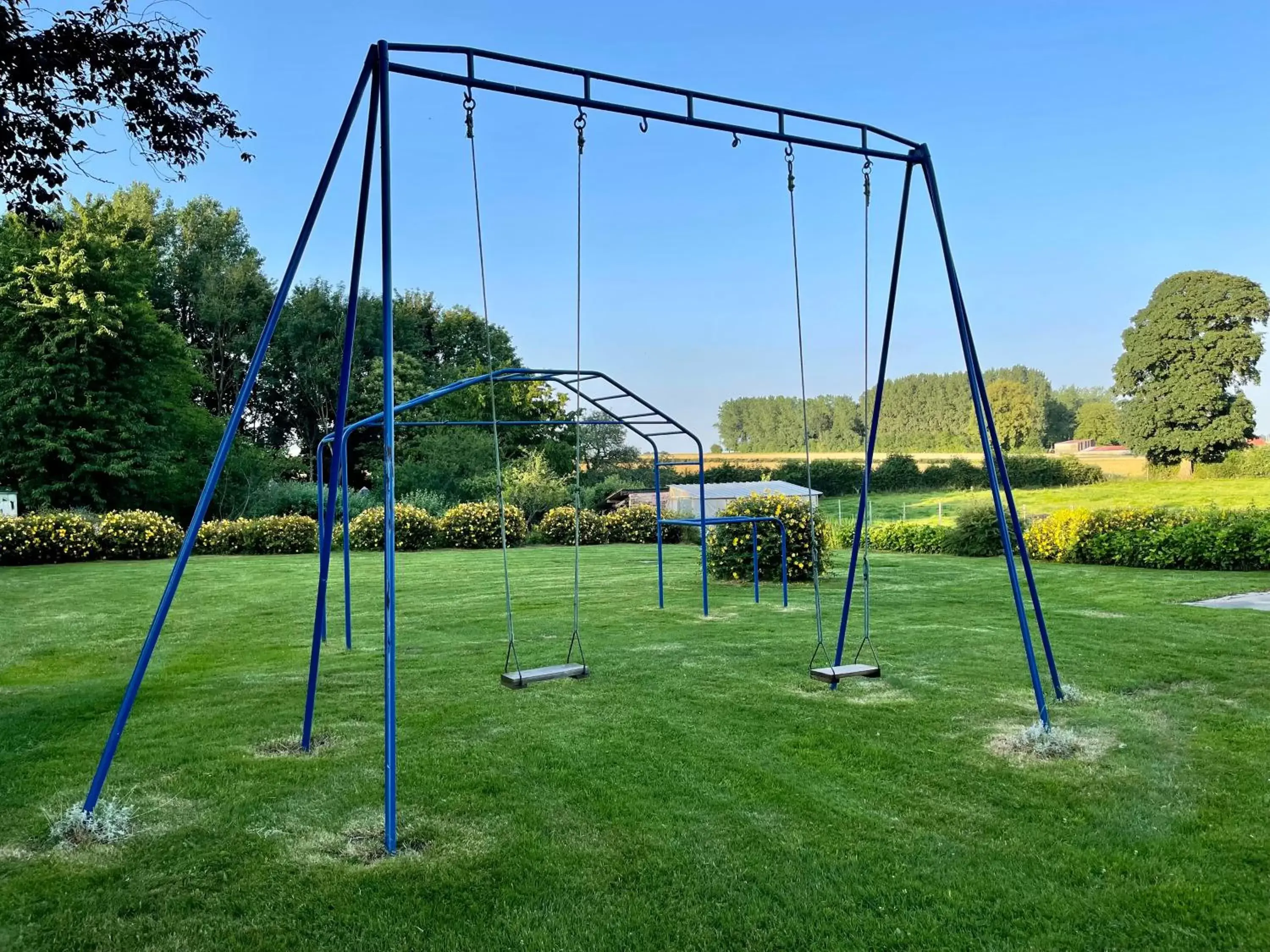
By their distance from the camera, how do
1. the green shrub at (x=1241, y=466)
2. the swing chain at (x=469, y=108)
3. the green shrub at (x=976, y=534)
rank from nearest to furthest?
the swing chain at (x=469, y=108) < the green shrub at (x=976, y=534) < the green shrub at (x=1241, y=466)

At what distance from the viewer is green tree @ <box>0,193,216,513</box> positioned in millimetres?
20000

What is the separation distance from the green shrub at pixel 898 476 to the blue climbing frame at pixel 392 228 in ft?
87.1

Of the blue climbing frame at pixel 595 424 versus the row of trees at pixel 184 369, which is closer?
the blue climbing frame at pixel 595 424

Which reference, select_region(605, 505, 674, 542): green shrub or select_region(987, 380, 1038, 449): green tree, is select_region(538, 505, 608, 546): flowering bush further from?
select_region(987, 380, 1038, 449): green tree

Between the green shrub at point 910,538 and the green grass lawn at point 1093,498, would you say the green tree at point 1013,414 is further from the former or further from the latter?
the green shrub at point 910,538

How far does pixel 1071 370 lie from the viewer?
50344 mm

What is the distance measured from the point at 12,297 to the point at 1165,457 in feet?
126

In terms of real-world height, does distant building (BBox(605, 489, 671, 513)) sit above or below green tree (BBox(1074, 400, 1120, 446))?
below

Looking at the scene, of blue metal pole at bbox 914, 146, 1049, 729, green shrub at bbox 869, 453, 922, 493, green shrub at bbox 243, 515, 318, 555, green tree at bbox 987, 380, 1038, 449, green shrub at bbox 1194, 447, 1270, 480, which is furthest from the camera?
green tree at bbox 987, 380, 1038, 449

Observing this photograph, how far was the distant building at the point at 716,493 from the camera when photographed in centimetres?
2134

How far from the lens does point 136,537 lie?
53.1ft

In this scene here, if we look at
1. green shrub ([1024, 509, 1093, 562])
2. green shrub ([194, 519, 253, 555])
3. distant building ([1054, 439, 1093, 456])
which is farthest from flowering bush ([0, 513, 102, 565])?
distant building ([1054, 439, 1093, 456])

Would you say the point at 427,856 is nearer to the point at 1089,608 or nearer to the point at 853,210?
the point at 853,210

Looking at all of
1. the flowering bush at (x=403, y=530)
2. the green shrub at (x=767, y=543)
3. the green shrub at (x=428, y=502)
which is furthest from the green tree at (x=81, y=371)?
the green shrub at (x=767, y=543)
